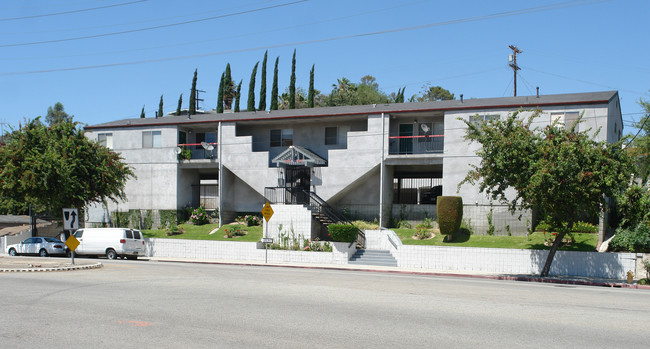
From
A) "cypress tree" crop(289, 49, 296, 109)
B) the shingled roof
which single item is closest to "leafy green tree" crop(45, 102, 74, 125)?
"cypress tree" crop(289, 49, 296, 109)

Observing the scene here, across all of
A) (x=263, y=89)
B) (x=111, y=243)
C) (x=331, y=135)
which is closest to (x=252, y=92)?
(x=263, y=89)

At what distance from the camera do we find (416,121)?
123 feet

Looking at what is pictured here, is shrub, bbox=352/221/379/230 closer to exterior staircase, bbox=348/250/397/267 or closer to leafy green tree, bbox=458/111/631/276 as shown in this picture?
exterior staircase, bbox=348/250/397/267

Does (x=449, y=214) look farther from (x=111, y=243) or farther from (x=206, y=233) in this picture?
(x=111, y=243)

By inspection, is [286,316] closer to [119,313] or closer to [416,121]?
[119,313]

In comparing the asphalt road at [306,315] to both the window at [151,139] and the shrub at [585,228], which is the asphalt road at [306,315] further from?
the window at [151,139]

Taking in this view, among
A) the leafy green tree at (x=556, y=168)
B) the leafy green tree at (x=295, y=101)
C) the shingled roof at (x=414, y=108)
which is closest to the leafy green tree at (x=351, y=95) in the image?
the leafy green tree at (x=295, y=101)

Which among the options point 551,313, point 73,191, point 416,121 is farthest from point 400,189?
point 551,313

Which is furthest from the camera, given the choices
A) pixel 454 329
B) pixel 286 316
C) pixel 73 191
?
pixel 73 191

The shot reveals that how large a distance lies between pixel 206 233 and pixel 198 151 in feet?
21.1

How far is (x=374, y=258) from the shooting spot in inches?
1239

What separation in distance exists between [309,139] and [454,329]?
98.0 feet

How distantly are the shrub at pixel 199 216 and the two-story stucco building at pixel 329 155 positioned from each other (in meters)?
1.44

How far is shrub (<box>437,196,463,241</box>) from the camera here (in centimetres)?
3134
